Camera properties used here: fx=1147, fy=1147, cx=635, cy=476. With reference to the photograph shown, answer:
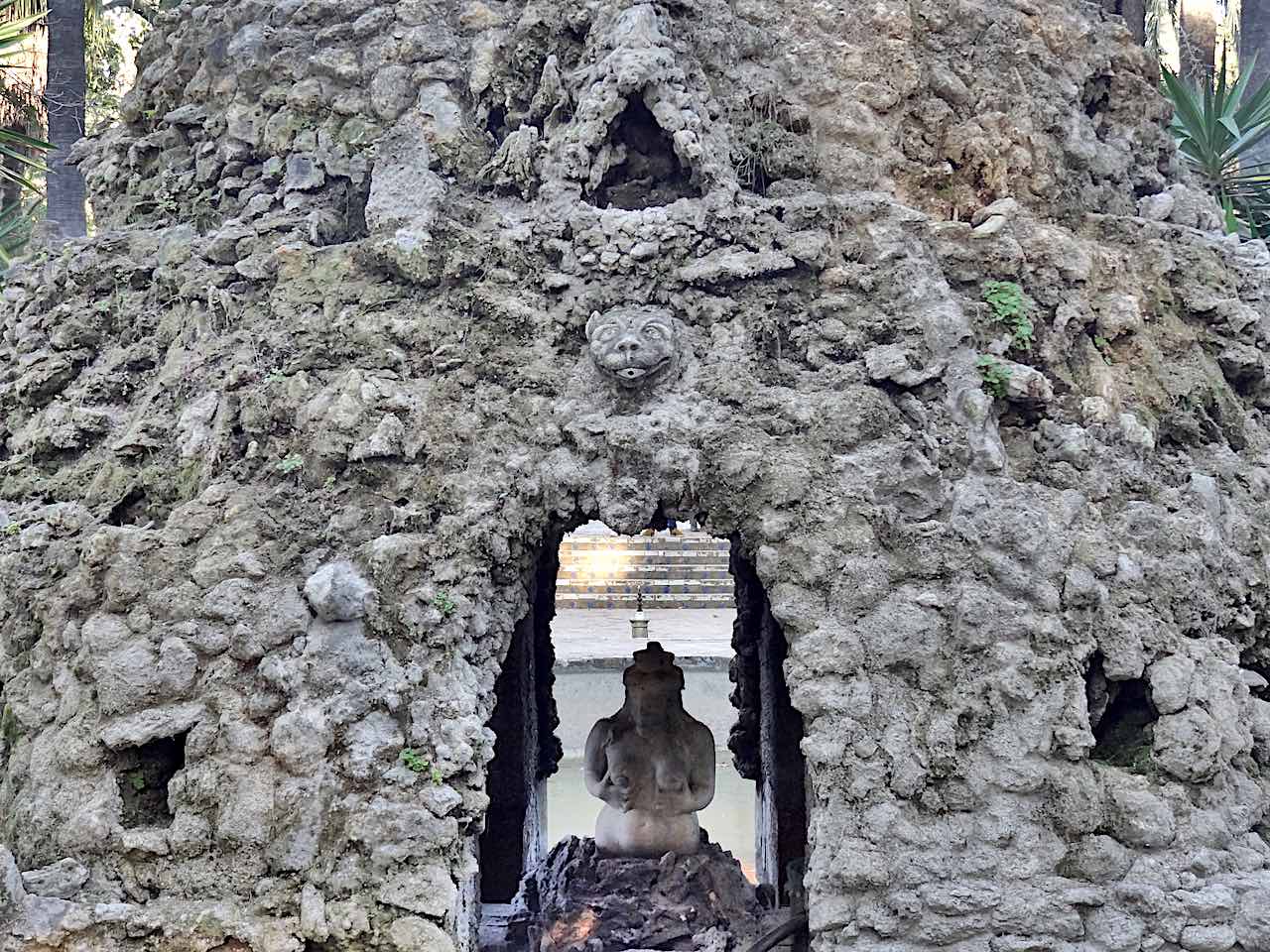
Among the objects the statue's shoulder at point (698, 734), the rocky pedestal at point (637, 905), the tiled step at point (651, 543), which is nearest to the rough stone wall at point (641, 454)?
the rocky pedestal at point (637, 905)

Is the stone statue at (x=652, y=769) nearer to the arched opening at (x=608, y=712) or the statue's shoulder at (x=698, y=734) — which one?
the statue's shoulder at (x=698, y=734)

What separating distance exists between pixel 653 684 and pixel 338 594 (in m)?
2.43

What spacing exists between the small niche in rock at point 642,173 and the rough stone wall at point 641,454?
2 centimetres

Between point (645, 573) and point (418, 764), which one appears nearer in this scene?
point (418, 764)

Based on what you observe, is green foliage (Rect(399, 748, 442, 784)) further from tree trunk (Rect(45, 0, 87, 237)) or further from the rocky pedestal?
tree trunk (Rect(45, 0, 87, 237))

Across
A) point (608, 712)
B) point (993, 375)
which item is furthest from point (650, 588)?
point (993, 375)

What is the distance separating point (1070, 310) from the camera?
5426 mm

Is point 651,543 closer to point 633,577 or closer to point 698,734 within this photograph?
point 633,577

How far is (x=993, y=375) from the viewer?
5262 mm

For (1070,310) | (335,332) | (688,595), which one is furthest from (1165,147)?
(688,595)

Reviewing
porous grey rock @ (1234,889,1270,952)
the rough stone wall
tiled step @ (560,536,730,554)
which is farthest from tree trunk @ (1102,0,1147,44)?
tiled step @ (560,536,730,554)

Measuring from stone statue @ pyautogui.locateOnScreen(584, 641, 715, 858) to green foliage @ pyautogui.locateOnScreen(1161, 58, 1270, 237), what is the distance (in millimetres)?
5346

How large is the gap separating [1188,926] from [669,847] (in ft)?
9.70

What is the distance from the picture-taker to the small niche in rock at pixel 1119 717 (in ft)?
15.7
